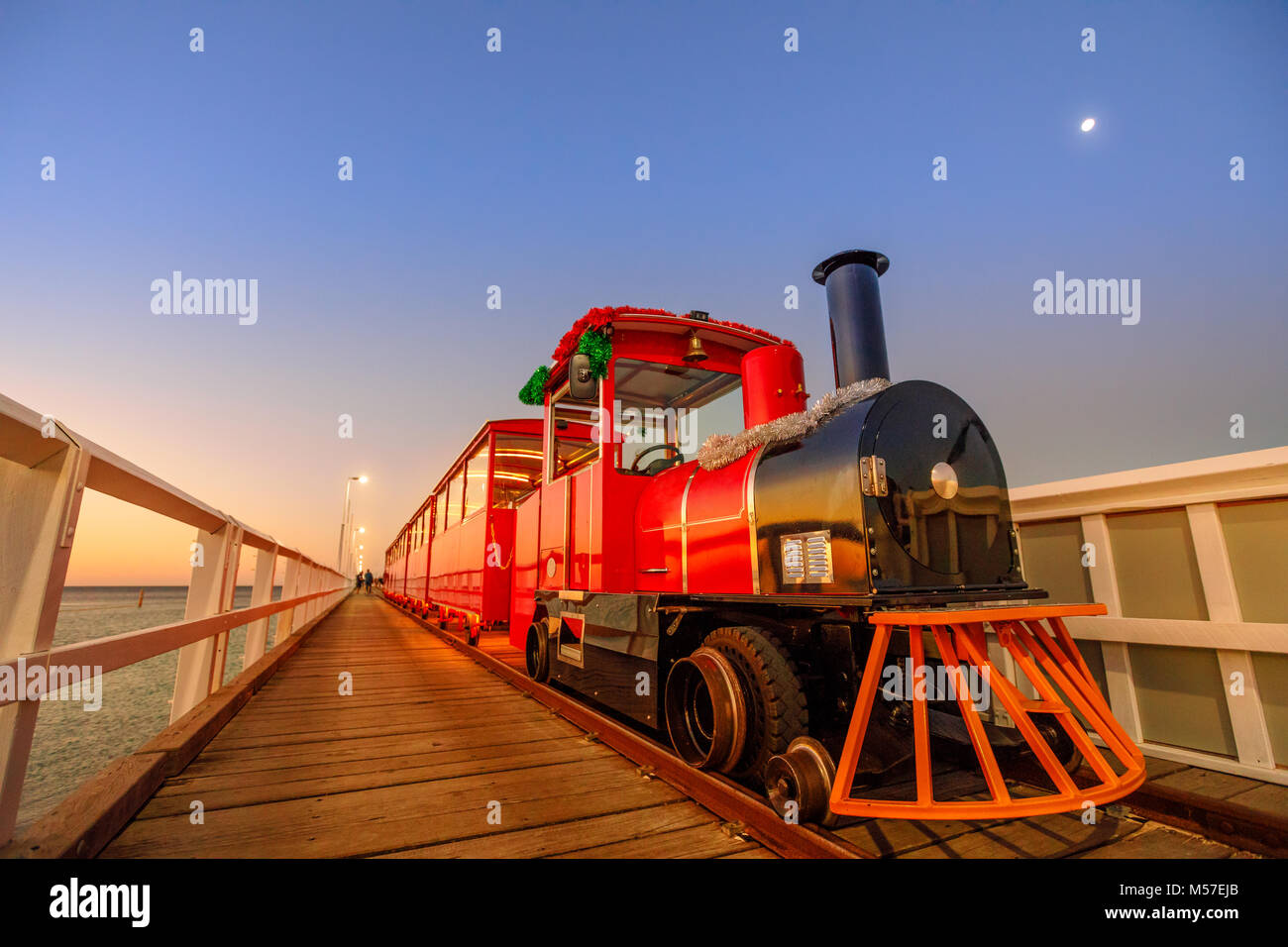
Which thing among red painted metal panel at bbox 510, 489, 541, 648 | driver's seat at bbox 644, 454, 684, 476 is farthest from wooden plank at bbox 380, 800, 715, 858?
red painted metal panel at bbox 510, 489, 541, 648

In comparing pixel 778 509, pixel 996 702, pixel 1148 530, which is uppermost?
pixel 778 509

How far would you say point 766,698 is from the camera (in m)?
2.28

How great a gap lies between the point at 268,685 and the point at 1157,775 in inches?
242

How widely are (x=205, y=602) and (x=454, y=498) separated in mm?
6688

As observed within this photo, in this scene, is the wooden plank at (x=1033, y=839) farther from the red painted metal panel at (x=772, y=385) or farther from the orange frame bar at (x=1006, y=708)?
the red painted metal panel at (x=772, y=385)

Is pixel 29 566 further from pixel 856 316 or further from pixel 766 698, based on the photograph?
pixel 856 316

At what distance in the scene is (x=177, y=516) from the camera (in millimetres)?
2820

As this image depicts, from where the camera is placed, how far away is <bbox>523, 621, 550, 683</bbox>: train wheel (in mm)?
4825

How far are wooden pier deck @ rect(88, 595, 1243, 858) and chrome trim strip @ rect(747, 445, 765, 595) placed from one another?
A: 3.22 ft

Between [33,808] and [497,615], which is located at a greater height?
[497,615]
